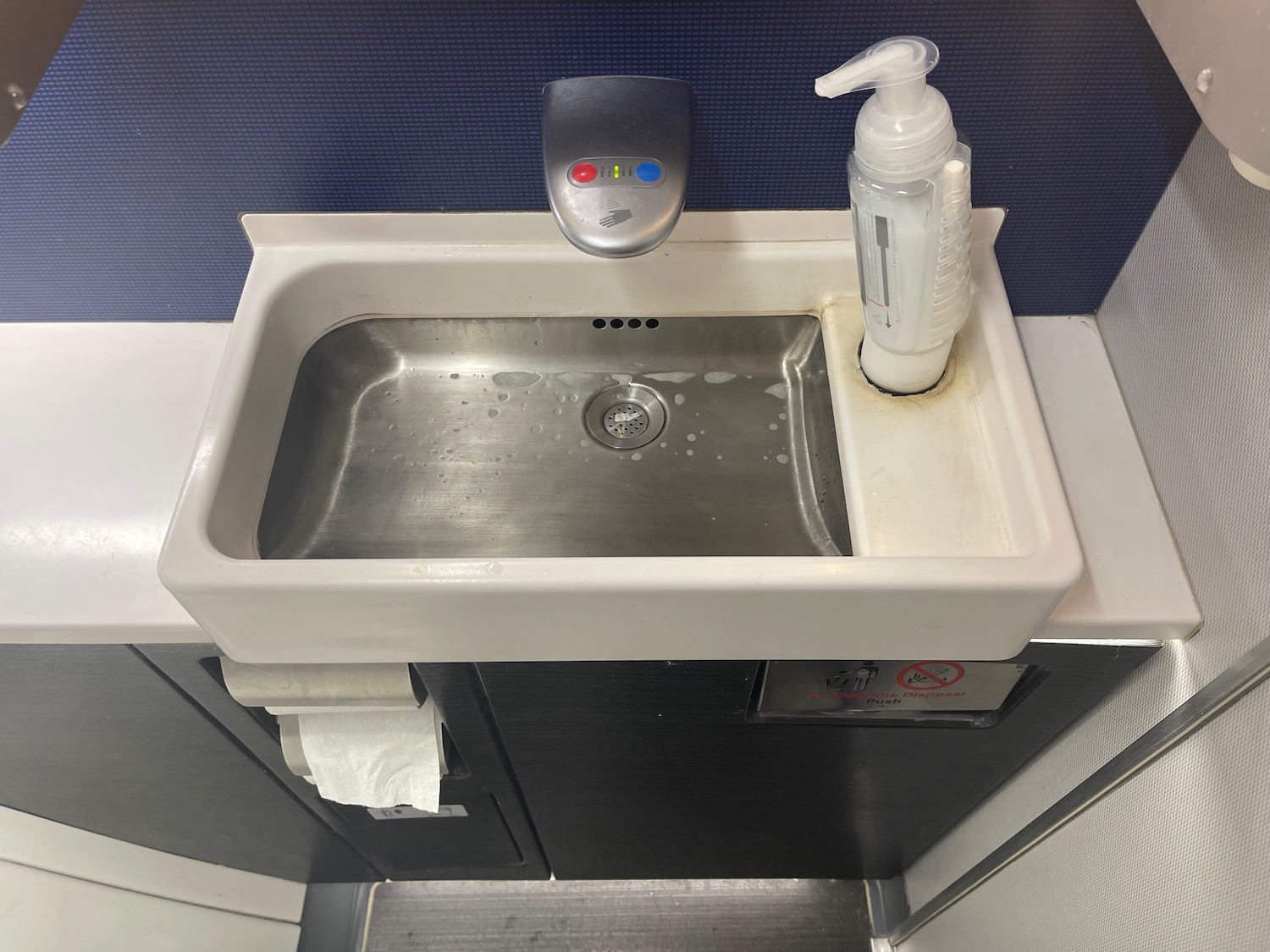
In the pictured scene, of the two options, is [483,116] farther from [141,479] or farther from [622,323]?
[141,479]

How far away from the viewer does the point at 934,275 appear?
0.59m

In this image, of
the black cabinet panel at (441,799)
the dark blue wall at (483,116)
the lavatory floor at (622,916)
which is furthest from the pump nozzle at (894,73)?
the lavatory floor at (622,916)

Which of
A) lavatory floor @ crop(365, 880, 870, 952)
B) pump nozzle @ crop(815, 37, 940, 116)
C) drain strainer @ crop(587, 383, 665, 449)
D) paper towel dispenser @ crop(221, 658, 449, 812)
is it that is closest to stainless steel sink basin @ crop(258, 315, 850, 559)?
drain strainer @ crop(587, 383, 665, 449)

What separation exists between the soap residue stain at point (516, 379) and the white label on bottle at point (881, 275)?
0.32 m

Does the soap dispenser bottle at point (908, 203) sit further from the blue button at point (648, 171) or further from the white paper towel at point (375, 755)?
the white paper towel at point (375, 755)

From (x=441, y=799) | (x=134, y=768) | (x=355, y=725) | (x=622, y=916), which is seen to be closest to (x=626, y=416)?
(x=355, y=725)

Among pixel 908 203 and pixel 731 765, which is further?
pixel 731 765

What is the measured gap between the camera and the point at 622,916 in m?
1.33

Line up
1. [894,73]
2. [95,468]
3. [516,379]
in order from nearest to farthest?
1. [894,73]
2. [95,468]
3. [516,379]

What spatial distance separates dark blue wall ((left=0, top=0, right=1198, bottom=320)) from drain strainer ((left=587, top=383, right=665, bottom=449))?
0.18 m

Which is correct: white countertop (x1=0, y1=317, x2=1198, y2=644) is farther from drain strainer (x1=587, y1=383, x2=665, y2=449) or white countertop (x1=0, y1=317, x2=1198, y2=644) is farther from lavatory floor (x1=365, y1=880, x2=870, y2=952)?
lavatory floor (x1=365, y1=880, x2=870, y2=952)

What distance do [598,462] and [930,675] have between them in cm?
33

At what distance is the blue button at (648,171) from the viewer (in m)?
0.62

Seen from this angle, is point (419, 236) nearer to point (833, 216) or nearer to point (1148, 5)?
point (833, 216)
